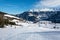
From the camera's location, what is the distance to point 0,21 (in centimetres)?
6050

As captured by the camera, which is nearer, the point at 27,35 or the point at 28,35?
the point at 27,35
